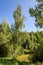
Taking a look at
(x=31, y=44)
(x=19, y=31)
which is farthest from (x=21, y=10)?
(x=31, y=44)

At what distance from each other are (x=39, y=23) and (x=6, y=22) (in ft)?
71.1

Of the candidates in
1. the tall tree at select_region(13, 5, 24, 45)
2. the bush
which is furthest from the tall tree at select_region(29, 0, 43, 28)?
the bush

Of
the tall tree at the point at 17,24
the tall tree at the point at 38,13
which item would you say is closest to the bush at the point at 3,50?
the tall tree at the point at 17,24

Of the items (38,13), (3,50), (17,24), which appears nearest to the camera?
(38,13)

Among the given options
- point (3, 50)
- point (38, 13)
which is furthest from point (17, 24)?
point (38, 13)

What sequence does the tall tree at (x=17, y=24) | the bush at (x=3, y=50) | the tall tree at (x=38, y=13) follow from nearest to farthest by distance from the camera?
the tall tree at (x=38, y=13)
the tall tree at (x=17, y=24)
the bush at (x=3, y=50)

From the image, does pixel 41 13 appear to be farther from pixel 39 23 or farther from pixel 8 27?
pixel 8 27

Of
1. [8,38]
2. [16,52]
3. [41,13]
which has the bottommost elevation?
[16,52]

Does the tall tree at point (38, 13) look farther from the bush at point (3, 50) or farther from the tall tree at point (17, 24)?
the bush at point (3, 50)

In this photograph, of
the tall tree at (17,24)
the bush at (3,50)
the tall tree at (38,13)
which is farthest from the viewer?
the bush at (3,50)

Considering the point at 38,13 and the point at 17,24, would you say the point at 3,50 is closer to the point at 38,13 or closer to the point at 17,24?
the point at 17,24

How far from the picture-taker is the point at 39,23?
16016mm

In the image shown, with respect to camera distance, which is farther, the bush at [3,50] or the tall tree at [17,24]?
the bush at [3,50]

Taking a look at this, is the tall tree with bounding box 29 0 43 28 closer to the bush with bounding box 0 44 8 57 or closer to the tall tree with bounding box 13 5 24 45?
the tall tree with bounding box 13 5 24 45
